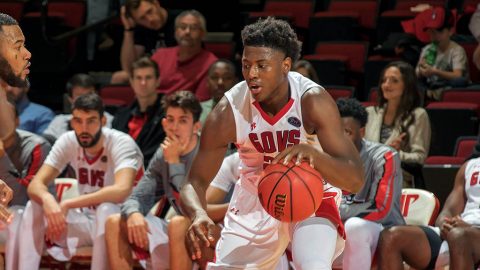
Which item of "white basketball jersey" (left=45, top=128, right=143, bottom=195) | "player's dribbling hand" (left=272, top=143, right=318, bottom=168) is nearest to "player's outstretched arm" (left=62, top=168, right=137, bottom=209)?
"white basketball jersey" (left=45, top=128, right=143, bottom=195)

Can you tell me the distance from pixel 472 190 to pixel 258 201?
1.92 meters

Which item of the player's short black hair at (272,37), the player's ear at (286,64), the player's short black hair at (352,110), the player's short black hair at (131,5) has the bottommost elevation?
the player's short black hair at (352,110)

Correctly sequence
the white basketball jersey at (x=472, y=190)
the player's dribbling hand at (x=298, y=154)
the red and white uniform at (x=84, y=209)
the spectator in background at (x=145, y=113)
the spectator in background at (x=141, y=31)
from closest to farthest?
the player's dribbling hand at (x=298, y=154)
the white basketball jersey at (x=472, y=190)
the red and white uniform at (x=84, y=209)
the spectator in background at (x=145, y=113)
the spectator in background at (x=141, y=31)

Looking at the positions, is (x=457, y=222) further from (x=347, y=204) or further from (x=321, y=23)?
(x=321, y=23)

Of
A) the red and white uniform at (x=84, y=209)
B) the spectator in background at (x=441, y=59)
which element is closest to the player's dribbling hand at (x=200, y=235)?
the red and white uniform at (x=84, y=209)

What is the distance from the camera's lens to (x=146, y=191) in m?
6.22

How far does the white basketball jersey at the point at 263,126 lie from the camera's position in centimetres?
434

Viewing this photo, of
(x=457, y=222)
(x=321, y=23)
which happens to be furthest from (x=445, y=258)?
(x=321, y=23)

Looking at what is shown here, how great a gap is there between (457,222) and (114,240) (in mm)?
2011

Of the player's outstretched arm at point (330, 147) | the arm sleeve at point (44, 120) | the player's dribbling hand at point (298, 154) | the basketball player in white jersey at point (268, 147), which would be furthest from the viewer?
the arm sleeve at point (44, 120)

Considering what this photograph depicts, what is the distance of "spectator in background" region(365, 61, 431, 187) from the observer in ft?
22.0

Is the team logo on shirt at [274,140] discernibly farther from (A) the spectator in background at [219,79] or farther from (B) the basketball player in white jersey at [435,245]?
(A) the spectator in background at [219,79]

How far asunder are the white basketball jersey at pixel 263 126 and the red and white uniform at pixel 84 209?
192cm

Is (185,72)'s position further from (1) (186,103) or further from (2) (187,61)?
(1) (186,103)
